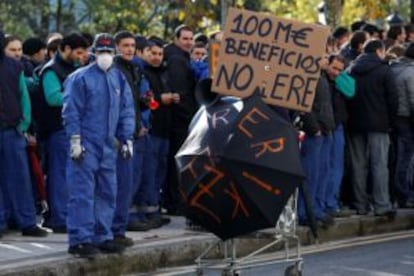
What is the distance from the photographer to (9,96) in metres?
13.2

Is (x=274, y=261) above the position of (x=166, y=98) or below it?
below

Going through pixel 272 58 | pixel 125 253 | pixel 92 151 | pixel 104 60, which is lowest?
pixel 125 253

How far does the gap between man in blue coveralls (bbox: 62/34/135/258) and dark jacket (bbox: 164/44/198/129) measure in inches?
105

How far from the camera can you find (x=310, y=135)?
14.9 m

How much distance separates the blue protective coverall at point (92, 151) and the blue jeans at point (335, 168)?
12.9 feet

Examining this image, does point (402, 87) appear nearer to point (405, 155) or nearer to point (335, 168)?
point (405, 155)

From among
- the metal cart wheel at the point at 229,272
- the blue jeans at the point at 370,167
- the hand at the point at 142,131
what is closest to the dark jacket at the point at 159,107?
the hand at the point at 142,131

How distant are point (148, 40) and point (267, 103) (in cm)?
513

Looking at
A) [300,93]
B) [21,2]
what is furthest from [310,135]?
[21,2]

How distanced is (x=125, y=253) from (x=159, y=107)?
2854 millimetres

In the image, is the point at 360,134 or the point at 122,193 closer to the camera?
the point at 122,193

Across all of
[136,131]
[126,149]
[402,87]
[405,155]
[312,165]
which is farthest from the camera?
[405,155]

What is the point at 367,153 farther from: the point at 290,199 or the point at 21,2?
the point at 21,2

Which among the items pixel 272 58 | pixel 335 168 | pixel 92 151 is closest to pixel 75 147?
pixel 92 151
